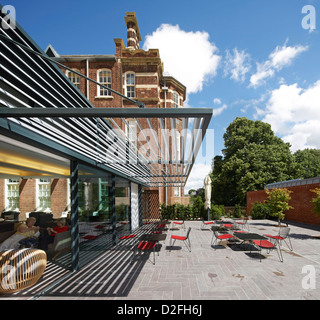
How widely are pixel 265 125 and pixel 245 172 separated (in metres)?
7.06

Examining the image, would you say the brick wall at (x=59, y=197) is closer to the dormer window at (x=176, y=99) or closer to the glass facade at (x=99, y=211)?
the glass facade at (x=99, y=211)

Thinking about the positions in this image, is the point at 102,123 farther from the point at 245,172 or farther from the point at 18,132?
the point at 245,172

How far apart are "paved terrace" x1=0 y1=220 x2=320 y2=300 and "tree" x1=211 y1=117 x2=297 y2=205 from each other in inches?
675

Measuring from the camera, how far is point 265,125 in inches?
989

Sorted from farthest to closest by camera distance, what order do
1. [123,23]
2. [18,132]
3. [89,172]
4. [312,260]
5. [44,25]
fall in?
1. [123,23]
2. [89,172]
3. [312,260]
4. [44,25]
5. [18,132]

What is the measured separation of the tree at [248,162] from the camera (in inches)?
892

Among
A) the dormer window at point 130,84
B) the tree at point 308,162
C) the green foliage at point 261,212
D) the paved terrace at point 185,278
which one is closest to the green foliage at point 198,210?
the green foliage at point 261,212

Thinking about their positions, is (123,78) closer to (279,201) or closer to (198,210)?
(198,210)

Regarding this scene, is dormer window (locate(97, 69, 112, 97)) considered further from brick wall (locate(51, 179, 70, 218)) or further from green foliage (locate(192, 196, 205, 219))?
green foliage (locate(192, 196, 205, 219))

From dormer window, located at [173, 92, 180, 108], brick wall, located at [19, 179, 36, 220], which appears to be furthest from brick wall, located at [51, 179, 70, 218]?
dormer window, located at [173, 92, 180, 108]

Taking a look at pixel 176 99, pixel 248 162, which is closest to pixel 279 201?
pixel 248 162

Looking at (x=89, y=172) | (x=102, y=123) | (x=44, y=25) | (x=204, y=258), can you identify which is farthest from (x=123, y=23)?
(x=204, y=258)
